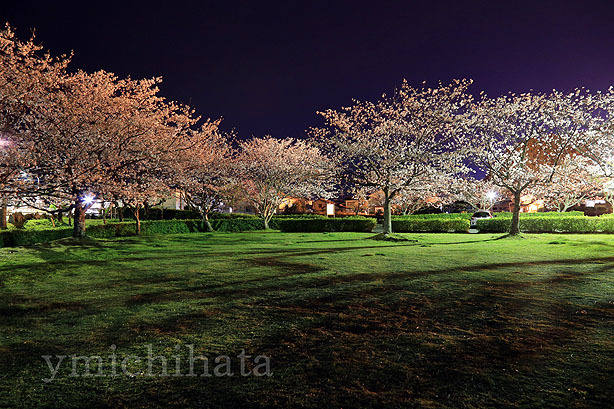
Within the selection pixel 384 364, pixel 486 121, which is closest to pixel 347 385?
pixel 384 364

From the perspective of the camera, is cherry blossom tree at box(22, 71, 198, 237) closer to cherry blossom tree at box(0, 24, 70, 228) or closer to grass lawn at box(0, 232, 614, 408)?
cherry blossom tree at box(0, 24, 70, 228)

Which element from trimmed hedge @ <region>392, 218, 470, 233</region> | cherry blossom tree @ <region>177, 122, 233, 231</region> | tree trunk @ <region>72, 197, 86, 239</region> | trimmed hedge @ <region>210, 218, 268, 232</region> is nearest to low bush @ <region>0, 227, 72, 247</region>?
tree trunk @ <region>72, 197, 86, 239</region>

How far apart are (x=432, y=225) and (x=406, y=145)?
9.68 m

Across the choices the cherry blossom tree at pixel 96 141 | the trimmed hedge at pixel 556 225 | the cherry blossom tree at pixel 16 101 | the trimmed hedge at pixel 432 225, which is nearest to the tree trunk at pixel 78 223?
the cherry blossom tree at pixel 96 141

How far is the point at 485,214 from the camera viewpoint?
3875 cm

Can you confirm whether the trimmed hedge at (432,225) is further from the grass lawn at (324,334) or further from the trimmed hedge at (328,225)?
the grass lawn at (324,334)

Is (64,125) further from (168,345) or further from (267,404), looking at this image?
(267,404)

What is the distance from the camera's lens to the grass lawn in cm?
335

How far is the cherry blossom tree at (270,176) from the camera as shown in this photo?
31.4 m

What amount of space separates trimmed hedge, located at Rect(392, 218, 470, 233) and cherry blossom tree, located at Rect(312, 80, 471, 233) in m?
7.29

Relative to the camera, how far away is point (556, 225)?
27953mm

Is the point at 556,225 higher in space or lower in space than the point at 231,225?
lower

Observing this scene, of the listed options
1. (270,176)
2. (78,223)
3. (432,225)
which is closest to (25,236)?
(78,223)

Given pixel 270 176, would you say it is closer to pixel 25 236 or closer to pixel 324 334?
pixel 25 236
